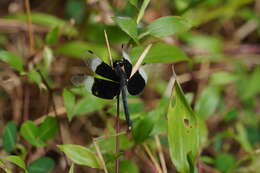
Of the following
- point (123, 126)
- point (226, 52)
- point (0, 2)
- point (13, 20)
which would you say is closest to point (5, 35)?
point (13, 20)

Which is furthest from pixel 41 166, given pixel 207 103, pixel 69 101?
pixel 207 103

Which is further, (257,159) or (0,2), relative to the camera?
(0,2)

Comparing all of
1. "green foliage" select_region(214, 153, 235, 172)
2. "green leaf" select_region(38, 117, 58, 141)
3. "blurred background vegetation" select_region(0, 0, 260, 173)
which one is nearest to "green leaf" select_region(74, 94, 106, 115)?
"blurred background vegetation" select_region(0, 0, 260, 173)

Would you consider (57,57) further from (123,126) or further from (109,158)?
(109,158)

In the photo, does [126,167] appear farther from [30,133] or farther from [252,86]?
[252,86]

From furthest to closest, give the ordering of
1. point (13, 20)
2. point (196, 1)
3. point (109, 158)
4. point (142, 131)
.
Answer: point (13, 20) → point (196, 1) → point (142, 131) → point (109, 158)

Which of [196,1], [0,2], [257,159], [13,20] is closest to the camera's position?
[196,1]

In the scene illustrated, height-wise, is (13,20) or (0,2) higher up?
(0,2)
